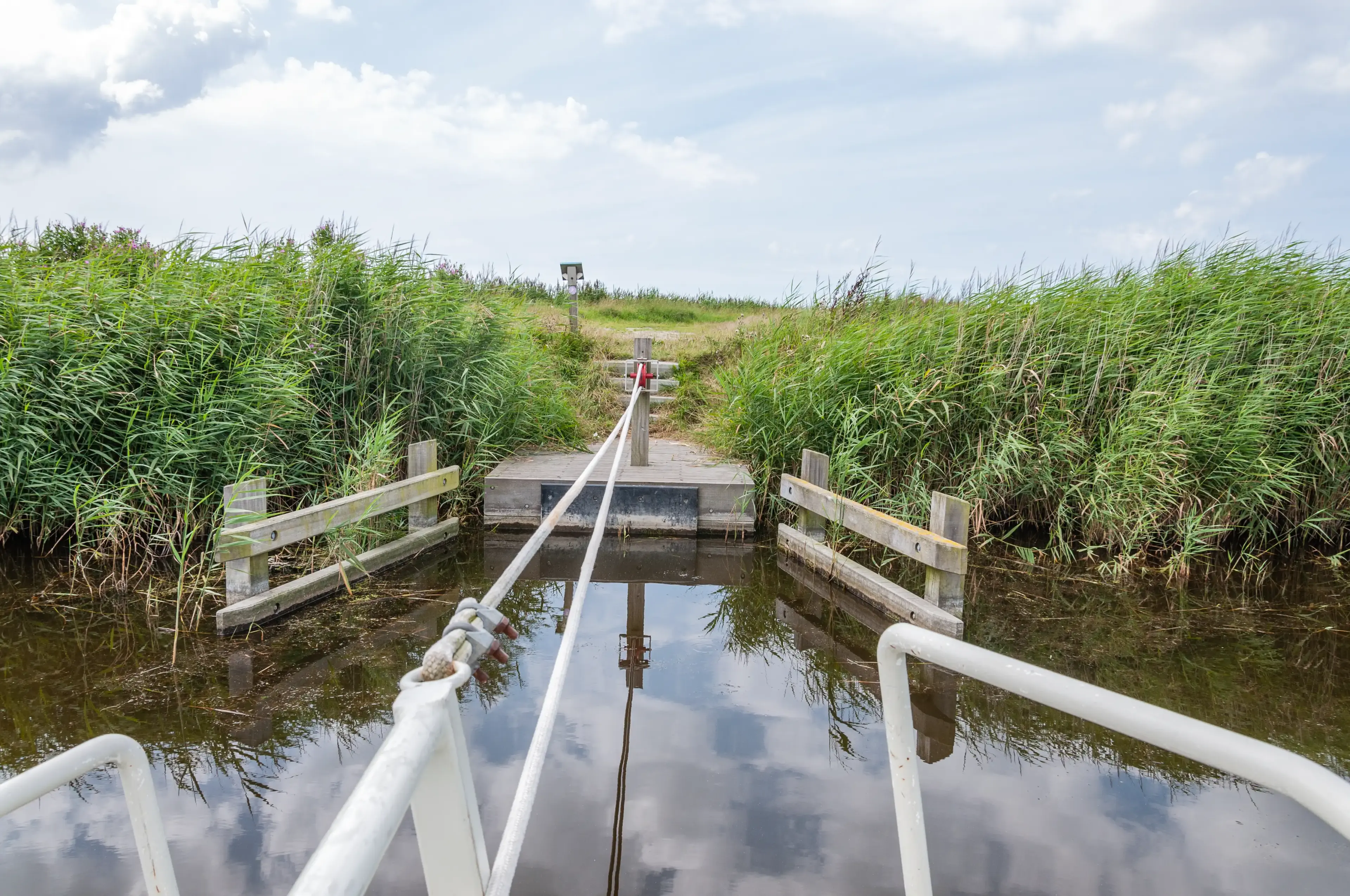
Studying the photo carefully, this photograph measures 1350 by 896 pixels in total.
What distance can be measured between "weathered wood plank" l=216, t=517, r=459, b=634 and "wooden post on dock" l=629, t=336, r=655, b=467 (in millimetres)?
2035

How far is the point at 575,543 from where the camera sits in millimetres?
7379

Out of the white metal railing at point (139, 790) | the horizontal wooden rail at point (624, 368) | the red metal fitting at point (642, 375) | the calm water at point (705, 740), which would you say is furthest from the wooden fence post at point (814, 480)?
the horizontal wooden rail at point (624, 368)

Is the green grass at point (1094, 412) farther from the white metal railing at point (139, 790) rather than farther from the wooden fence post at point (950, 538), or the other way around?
the white metal railing at point (139, 790)

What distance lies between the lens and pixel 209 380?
617 centimetres

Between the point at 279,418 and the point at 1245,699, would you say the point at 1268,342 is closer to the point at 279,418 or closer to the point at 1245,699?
the point at 1245,699

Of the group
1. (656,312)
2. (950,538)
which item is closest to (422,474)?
(950,538)

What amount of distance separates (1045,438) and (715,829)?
17.5 ft

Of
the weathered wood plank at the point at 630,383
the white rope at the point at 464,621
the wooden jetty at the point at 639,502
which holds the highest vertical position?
the weathered wood plank at the point at 630,383

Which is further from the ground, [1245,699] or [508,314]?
[508,314]

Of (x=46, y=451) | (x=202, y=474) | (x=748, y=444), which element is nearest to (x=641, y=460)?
(x=748, y=444)

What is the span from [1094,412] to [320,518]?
6528mm

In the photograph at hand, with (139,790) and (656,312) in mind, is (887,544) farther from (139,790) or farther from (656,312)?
(656,312)

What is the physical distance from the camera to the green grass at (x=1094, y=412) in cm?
692

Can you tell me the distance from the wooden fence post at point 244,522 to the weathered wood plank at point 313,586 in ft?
0.22
